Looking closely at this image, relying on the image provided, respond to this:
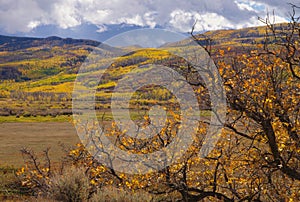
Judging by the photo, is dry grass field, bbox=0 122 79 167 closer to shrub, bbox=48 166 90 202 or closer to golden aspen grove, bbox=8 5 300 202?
golden aspen grove, bbox=8 5 300 202

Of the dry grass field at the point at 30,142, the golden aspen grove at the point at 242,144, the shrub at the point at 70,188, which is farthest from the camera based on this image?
the dry grass field at the point at 30,142

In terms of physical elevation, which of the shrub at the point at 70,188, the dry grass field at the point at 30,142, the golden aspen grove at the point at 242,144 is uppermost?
the golden aspen grove at the point at 242,144

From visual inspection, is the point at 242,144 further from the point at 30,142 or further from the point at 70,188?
the point at 30,142

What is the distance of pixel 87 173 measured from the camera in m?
10.5

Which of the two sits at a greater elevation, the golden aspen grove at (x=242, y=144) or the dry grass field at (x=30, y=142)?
the golden aspen grove at (x=242, y=144)

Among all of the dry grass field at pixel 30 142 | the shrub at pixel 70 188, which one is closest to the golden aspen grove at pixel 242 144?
the shrub at pixel 70 188

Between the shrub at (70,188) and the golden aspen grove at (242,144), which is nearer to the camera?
the golden aspen grove at (242,144)

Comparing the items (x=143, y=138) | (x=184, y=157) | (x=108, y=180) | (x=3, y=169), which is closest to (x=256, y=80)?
(x=184, y=157)

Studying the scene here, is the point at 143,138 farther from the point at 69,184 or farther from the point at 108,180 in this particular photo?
the point at 69,184

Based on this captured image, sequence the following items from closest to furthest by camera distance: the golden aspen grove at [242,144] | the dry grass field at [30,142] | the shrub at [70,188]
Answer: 1. the golden aspen grove at [242,144]
2. the shrub at [70,188]
3. the dry grass field at [30,142]

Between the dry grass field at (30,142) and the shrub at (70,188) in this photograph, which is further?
the dry grass field at (30,142)

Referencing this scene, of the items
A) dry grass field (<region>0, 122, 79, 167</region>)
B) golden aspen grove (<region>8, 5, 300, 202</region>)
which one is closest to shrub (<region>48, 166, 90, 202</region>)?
golden aspen grove (<region>8, 5, 300, 202</region>)

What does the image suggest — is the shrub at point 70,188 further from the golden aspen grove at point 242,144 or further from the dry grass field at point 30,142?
the dry grass field at point 30,142

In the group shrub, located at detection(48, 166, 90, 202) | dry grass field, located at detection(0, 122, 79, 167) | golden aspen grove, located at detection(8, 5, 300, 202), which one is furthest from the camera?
dry grass field, located at detection(0, 122, 79, 167)
